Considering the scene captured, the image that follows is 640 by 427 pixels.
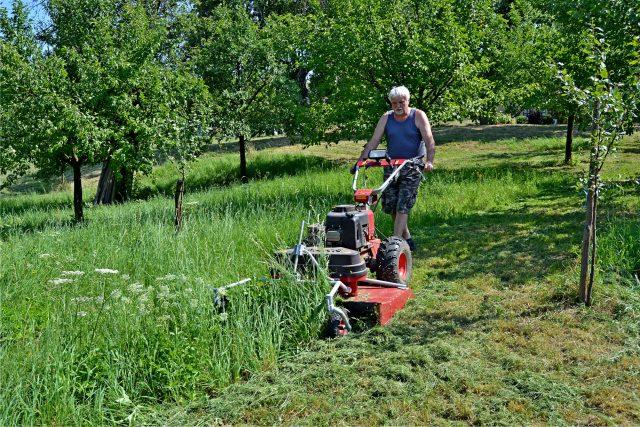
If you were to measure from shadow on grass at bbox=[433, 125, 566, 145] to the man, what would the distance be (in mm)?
16451

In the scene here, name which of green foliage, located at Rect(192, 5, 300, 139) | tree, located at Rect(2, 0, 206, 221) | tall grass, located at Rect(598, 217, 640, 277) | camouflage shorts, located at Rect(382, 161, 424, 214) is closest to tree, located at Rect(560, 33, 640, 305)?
tall grass, located at Rect(598, 217, 640, 277)

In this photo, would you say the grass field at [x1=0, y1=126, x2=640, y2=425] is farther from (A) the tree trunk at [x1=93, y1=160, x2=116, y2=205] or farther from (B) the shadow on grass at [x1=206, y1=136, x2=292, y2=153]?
(B) the shadow on grass at [x1=206, y1=136, x2=292, y2=153]

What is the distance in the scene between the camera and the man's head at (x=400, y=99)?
637 cm

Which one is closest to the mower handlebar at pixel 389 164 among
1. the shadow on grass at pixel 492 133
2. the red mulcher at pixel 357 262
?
the red mulcher at pixel 357 262

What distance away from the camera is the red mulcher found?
4.90m

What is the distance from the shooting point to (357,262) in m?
5.03

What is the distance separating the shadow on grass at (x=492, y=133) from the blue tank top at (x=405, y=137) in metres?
16.4

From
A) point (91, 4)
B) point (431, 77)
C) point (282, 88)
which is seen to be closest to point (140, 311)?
point (431, 77)

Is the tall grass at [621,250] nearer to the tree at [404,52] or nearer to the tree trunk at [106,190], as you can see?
the tree at [404,52]

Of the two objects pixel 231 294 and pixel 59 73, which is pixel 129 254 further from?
pixel 59 73

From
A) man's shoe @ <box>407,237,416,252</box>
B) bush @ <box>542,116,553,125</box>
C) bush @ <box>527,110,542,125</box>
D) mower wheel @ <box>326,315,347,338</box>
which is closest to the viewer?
mower wheel @ <box>326,315,347,338</box>

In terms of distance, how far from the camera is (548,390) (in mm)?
3816

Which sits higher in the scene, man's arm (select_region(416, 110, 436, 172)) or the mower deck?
man's arm (select_region(416, 110, 436, 172))

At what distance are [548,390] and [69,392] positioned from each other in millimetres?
2833
